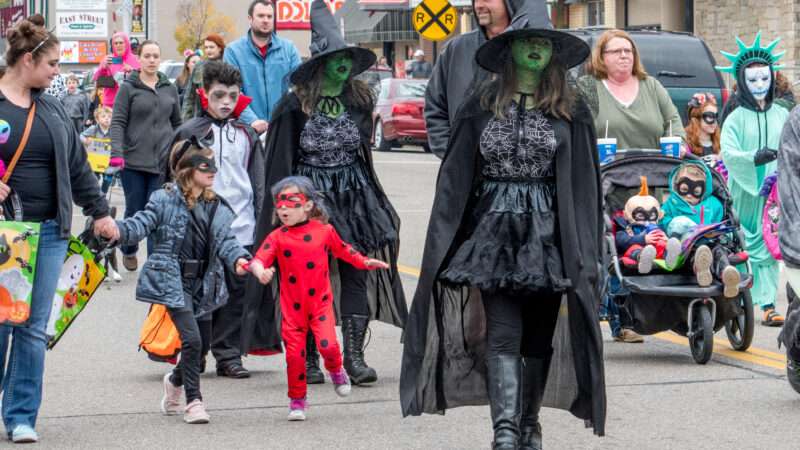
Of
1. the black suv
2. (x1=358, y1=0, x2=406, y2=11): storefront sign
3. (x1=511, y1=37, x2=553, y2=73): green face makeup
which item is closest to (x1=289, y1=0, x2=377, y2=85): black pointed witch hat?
(x1=511, y1=37, x2=553, y2=73): green face makeup

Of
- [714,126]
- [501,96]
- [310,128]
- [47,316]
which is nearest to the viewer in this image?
[501,96]

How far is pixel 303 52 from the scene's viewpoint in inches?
3194

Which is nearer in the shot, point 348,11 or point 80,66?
point 348,11

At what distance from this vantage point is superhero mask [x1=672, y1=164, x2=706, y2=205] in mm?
9709

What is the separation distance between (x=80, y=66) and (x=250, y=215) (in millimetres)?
70339

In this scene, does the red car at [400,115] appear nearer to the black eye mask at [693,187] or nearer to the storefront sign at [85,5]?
the black eye mask at [693,187]

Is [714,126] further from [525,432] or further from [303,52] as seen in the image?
[303,52]

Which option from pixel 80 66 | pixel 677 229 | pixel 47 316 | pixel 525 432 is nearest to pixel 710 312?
pixel 677 229

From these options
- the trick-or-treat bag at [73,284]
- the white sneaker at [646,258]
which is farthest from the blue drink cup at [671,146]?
the trick-or-treat bag at [73,284]

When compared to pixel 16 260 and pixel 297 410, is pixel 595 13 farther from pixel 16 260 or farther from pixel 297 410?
pixel 16 260

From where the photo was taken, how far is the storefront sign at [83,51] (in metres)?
72.2

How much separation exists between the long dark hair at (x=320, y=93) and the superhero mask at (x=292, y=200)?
1082mm

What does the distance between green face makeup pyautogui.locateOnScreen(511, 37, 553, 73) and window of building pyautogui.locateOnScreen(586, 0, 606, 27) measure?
110ft

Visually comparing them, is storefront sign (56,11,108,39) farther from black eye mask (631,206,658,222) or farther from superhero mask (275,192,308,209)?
superhero mask (275,192,308,209)
